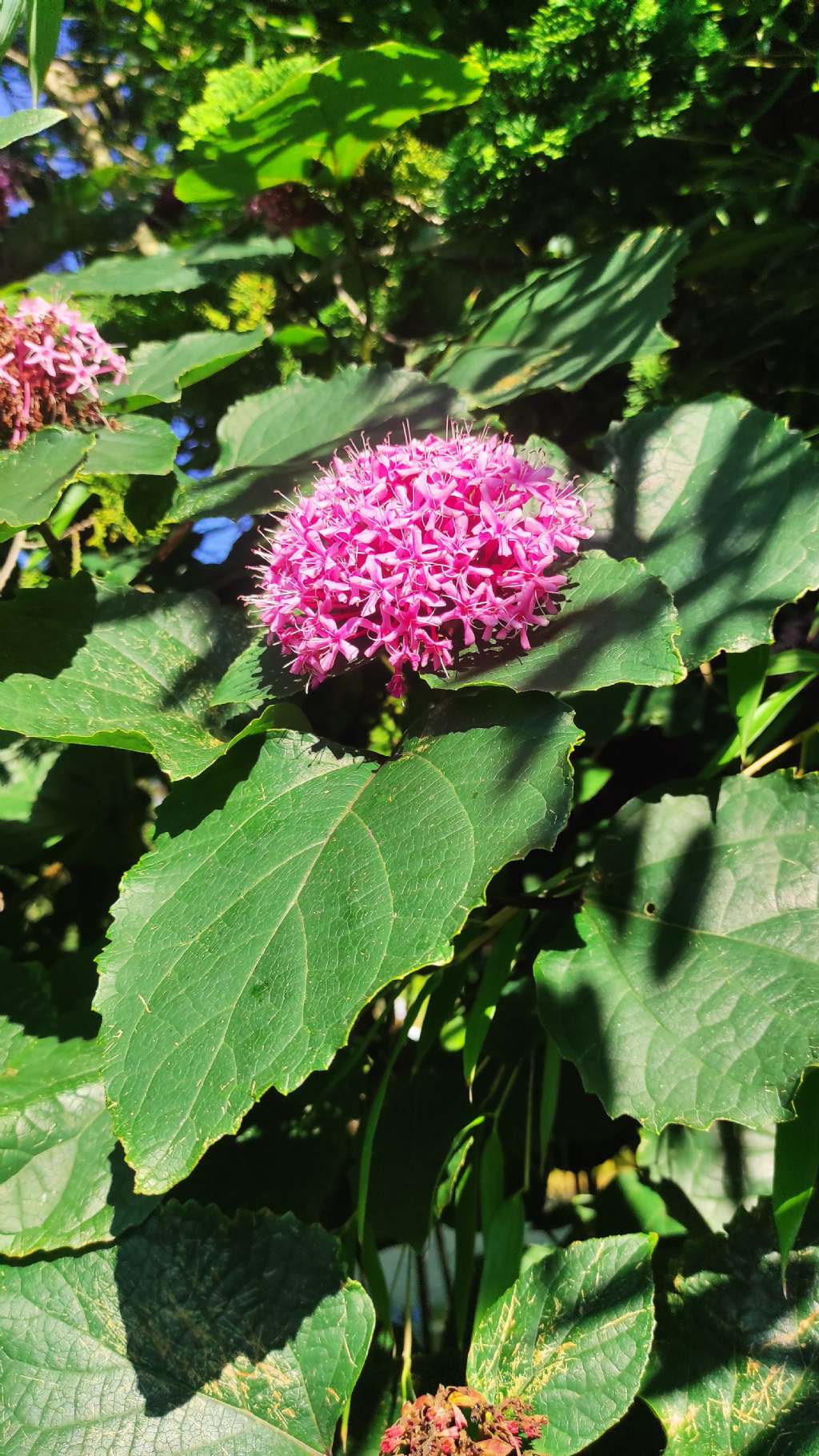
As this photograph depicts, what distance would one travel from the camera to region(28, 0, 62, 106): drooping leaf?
2.64ft

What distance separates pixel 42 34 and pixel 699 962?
1046 millimetres

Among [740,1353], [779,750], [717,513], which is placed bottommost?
[740,1353]

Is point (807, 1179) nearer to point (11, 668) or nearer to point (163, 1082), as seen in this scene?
point (163, 1082)

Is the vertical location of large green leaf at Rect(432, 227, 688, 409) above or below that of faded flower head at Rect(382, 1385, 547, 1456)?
above

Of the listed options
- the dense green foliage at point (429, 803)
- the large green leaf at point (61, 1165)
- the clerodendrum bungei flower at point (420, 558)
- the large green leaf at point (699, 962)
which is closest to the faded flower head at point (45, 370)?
the dense green foliage at point (429, 803)

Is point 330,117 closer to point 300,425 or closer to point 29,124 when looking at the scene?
point 300,425

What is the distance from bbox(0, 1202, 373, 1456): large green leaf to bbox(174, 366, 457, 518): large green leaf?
2.98 feet

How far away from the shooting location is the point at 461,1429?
0.94 meters

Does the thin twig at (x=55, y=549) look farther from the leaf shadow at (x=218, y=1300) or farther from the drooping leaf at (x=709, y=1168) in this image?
the drooping leaf at (x=709, y=1168)

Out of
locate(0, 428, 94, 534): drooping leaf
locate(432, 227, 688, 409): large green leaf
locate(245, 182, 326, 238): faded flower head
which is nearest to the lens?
locate(0, 428, 94, 534): drooping leaf

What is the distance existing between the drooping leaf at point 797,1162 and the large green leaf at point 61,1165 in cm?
→ 66

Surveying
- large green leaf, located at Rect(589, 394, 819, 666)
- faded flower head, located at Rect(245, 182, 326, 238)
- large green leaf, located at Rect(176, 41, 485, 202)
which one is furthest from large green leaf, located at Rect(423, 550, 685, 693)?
faded flower head, located at Rect(245, 182, 326, 238)

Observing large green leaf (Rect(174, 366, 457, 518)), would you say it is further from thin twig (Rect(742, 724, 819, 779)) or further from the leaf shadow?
the leaf shadow

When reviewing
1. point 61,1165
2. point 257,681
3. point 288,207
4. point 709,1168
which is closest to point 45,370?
point 257,681
